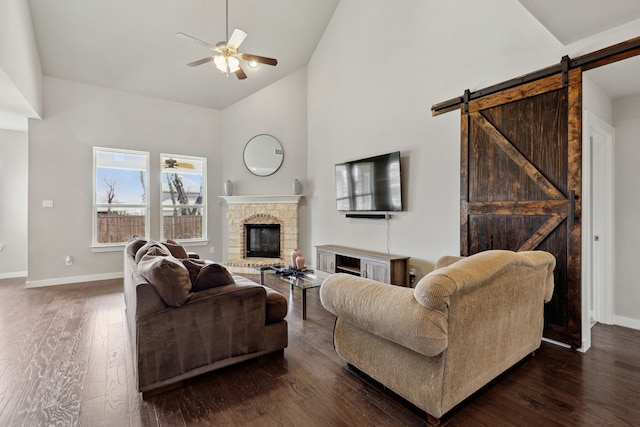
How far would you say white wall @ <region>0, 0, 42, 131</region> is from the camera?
3.06 meters

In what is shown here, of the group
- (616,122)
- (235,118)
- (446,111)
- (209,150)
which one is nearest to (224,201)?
(209,150)

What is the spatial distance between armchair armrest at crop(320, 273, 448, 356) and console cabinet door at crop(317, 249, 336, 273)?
2.79 m

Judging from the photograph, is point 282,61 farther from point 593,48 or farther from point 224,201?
point 593,48

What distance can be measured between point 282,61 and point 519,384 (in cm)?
576

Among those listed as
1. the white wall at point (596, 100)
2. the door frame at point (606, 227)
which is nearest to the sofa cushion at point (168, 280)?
the white wall at point (596, 100)

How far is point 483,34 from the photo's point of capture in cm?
322

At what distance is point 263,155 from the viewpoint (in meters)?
6.18

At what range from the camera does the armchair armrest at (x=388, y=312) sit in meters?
1.52

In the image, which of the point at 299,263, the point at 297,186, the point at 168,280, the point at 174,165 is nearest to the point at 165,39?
the point at 174,165

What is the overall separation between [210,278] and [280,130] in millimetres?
4439

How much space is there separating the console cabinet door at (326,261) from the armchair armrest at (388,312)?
279 cm

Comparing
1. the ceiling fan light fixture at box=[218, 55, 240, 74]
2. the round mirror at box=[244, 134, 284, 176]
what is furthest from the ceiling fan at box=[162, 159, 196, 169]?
the ceiling fan light fixture at box=[218, 55, 240, 74]

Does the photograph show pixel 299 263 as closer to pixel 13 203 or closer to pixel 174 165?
pixel 174 165

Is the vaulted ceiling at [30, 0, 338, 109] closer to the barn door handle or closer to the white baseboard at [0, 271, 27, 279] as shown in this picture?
the white baseboard at [0, 271, 27, 279]
